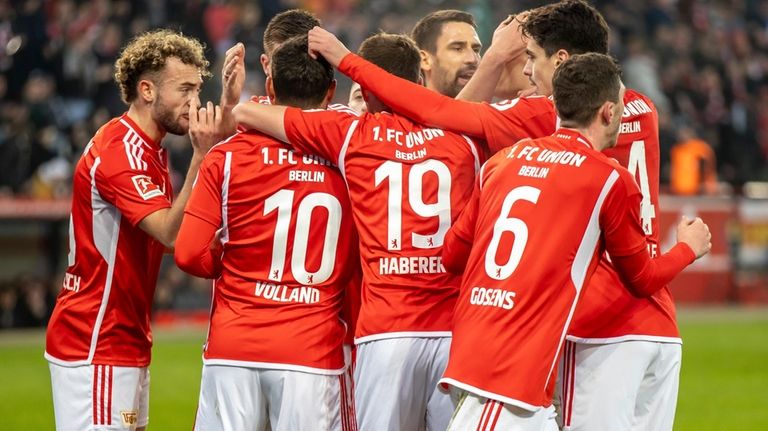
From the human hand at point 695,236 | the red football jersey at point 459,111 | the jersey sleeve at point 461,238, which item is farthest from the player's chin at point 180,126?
the human hand at point 695,236

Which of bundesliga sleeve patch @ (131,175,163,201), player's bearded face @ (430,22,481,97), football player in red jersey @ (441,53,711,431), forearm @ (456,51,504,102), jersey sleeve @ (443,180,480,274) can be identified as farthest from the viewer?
player's bearded face @ (430,22,481,97)

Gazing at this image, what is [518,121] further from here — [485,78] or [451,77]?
[451,77]

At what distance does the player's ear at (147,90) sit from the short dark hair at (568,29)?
74.4 inches

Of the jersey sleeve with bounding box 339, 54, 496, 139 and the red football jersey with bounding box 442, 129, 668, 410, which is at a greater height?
the jersey sleeve with bounding box 339, 54, 496, 139

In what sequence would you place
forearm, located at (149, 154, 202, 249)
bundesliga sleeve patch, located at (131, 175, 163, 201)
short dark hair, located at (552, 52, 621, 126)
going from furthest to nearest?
bundesliga sleeve patch, located at (131, 175, 163, 201), forearm, located at (149, 154, 202, 249), short dark hair, located at (552, 52, 621, 126)

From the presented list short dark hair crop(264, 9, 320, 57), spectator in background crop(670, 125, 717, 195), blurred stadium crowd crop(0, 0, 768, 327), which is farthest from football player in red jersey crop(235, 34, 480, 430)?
spectator in background crop(670, 125, 717, 195)

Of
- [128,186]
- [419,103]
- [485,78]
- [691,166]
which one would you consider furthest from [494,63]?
[691,166]

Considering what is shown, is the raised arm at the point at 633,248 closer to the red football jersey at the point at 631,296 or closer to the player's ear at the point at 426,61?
the red football jersey at the point at 631,296

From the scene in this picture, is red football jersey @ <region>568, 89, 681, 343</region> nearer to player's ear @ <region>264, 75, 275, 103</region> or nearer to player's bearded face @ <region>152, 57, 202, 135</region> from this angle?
player's ear @ <region>264, 75, 275, 103</region>

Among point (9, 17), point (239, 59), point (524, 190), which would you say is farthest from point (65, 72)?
point (524, 190)

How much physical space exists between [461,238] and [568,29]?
1.16 m

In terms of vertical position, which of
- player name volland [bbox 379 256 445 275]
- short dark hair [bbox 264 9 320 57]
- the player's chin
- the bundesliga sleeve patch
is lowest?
player name volland [bbox 379 256 445 275]

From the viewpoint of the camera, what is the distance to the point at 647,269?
5129 mm

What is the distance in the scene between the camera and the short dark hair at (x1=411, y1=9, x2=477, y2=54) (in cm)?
692
